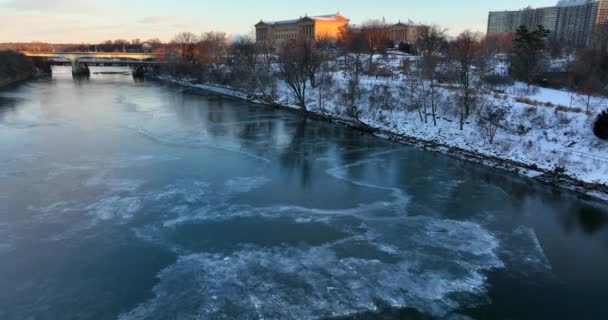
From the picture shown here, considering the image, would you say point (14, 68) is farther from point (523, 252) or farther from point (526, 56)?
point (523, 252)

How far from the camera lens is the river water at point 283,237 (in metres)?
7.25

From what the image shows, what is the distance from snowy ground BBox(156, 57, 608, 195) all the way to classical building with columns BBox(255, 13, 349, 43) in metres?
58.0

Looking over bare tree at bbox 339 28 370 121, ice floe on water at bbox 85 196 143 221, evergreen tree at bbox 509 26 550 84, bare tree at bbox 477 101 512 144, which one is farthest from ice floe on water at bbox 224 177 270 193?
evergreen tree at bbox 509 26 550 84

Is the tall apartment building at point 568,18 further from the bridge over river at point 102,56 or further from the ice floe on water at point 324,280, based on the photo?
the ice floe on water at point 324,280

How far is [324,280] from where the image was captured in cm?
787

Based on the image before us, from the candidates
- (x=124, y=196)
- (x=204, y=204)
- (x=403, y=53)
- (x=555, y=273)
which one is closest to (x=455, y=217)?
(x=555, y=273)

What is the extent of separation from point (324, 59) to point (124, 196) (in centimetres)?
2605

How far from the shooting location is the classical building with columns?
87.1 metres

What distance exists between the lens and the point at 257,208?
11500 mm

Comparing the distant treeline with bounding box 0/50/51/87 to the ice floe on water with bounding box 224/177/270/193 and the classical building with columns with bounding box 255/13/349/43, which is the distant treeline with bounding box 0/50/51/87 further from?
the ice floe on water with bounding box 224/177/270/193

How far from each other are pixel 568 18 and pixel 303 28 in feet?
176

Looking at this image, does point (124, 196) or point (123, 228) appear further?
point (124, 196)

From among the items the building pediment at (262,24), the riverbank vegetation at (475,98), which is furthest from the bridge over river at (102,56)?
the riverbank vegetation at (475,98)

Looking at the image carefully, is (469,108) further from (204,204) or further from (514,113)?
(204,204)
